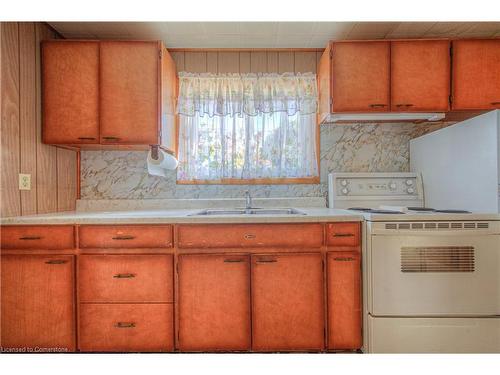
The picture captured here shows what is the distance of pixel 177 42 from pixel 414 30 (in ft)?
6.05

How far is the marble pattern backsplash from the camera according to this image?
2627mm

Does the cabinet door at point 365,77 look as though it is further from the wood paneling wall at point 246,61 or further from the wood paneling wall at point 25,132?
the wood paneling wall at point 25,132

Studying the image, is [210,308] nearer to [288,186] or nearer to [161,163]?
[161,163]

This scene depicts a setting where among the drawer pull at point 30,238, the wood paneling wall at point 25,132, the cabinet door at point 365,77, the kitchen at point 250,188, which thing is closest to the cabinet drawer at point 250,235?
the kitchen at point 250,188

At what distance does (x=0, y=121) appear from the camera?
1.87 m

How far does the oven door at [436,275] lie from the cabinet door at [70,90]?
2.06 meters

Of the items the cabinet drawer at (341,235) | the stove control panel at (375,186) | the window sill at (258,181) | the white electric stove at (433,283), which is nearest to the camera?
the white electric stove at (433,283)

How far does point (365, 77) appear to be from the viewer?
227 cm

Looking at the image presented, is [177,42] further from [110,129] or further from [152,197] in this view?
[152,197]

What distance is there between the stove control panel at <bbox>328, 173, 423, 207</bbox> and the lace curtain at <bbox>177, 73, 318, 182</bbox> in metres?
0.25

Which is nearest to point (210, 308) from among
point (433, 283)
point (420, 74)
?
point (433, 283)

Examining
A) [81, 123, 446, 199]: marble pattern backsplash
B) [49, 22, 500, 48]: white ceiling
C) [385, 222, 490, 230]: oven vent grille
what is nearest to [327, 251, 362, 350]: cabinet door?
[385, 222, 490, 230]: oven vent grille

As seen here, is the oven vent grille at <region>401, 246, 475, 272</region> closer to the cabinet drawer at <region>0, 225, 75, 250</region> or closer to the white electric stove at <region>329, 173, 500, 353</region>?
the white electric stove at <region>329, 173, 500, 353</region>

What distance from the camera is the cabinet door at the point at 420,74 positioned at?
2.24 metres
